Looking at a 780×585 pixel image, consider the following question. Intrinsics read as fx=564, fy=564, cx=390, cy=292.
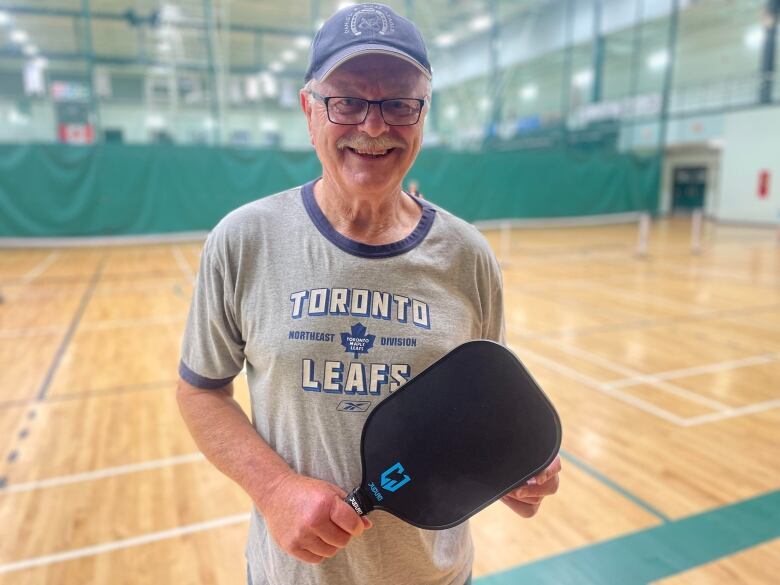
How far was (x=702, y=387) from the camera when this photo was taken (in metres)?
4.48

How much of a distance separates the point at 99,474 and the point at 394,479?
2894 mm

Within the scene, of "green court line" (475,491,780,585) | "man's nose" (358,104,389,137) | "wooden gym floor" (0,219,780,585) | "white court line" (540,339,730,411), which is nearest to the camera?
"man's nose" (358,104,389,137)

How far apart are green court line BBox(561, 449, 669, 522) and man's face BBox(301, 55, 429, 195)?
2.54 m

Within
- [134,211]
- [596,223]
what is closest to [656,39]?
[596,223]

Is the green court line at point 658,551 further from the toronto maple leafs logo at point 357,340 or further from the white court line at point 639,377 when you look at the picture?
the toronto maple leafs logo at point 357,340

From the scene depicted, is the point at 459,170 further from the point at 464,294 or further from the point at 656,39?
the point at 464,294

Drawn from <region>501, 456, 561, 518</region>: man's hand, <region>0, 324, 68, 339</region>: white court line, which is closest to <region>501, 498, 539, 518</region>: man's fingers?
<region>501, 456, 561, 518</region>: man's hand

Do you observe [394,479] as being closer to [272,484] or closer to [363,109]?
[272,484]

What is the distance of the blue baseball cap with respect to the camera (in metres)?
0.96

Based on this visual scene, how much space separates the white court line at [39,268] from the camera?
9281 mm

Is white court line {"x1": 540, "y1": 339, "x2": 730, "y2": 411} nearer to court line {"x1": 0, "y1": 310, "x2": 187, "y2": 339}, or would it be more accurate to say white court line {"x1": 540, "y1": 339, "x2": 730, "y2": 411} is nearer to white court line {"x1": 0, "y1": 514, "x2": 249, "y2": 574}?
white court line {"x1": 0, "y1": 514, "x2": 249, "y2": 574}

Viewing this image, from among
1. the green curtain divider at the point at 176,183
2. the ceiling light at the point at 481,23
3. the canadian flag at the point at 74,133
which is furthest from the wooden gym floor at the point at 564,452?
the ceiling light at the point at 481,23

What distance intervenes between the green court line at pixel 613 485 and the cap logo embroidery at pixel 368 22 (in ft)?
8.82

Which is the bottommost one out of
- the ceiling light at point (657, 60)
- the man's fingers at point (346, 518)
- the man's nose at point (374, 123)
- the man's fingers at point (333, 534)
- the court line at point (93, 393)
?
the court line at point (93, 393)
